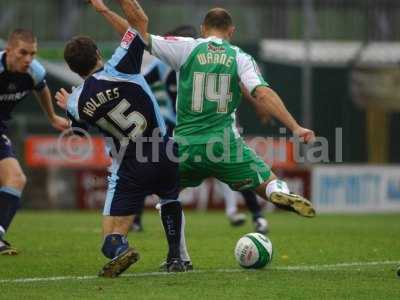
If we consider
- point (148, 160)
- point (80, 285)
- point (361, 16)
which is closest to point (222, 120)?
point (148, 160)

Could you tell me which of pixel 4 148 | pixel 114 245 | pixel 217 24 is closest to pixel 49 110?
pixel 4 148

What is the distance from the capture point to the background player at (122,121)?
304 inches

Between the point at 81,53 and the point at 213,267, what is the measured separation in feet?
7.04

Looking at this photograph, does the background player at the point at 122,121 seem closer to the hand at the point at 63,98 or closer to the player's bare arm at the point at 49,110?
the hand at the point at 63,98

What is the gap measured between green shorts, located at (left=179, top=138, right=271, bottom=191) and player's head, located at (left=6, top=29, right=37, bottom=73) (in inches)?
89.1

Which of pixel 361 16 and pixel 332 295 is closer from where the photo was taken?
pixel 332 295

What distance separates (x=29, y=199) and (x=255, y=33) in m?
5.19

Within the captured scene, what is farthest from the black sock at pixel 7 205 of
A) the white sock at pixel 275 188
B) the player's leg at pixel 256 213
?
the player's leg at pixel 256 213

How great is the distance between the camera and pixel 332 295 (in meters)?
6.77

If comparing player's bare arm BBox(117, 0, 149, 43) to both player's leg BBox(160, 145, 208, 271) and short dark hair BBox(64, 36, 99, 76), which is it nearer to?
short dark hair BBox(64, 36, 99, 76)

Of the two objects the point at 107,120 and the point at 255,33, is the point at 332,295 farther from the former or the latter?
the point at 255,33

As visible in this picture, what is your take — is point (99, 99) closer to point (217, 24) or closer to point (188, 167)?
point (188, 167)

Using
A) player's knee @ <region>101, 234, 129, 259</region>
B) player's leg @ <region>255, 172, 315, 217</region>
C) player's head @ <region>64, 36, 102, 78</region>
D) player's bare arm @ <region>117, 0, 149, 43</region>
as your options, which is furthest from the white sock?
player's head @ <region>64, 36, 102, 78</region>

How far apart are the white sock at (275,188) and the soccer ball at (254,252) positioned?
45 cm
